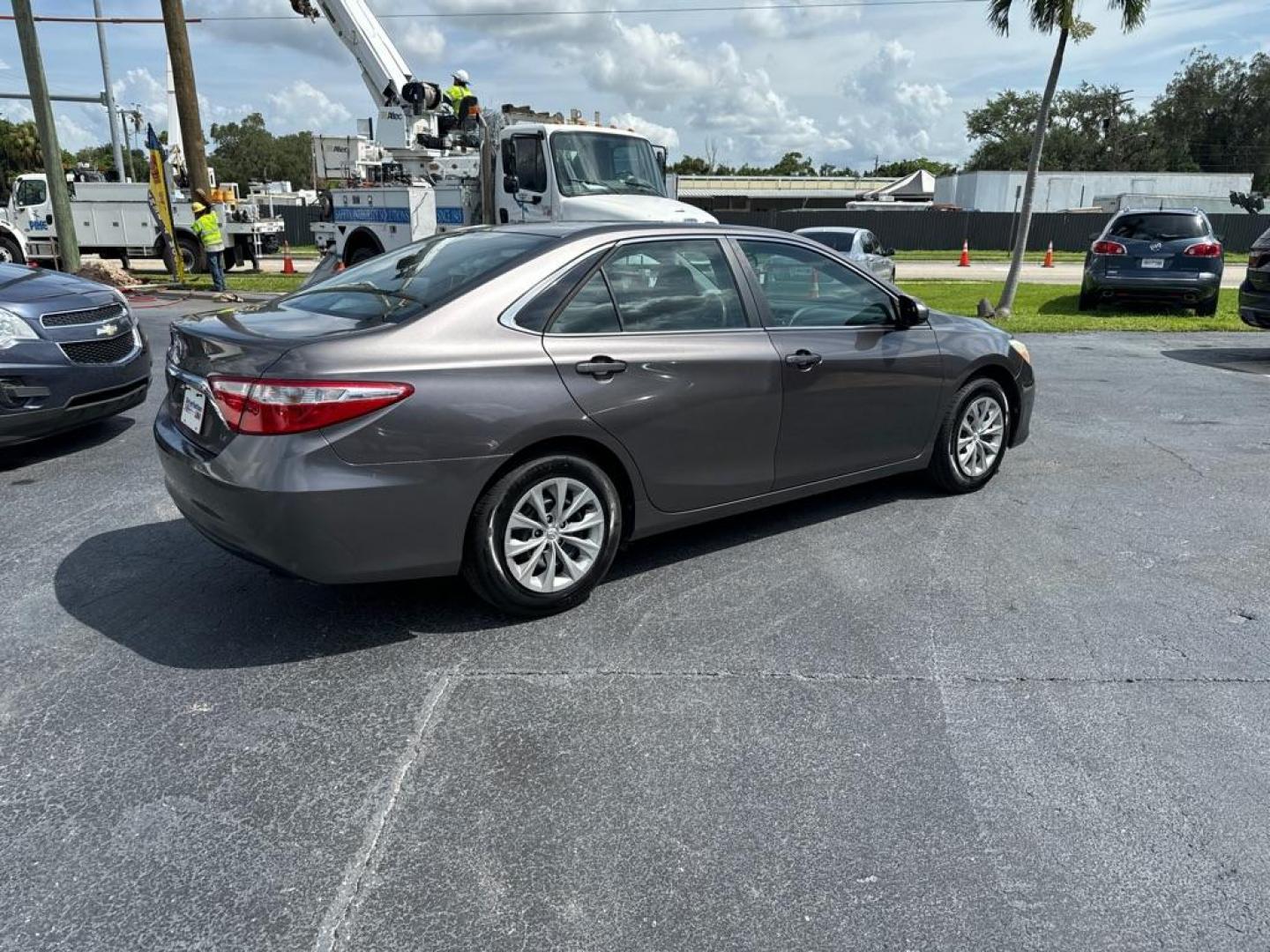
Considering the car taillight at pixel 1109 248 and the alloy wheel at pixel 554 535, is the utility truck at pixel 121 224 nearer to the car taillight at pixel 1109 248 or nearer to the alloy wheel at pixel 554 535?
the car taillight at pixel 1109 248

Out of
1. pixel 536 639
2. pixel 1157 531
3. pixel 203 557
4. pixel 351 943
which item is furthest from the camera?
pixel 1157 531

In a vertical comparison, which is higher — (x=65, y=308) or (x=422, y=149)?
(x=422, y=149)

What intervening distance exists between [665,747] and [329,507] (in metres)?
1.43

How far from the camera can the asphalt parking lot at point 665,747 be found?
2346 mm

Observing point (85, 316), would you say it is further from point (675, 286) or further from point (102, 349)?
point (675, 286)

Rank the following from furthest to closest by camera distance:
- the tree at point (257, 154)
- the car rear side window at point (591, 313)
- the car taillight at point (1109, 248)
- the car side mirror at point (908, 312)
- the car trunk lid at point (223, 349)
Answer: the tree at point (257, 154) → the car taillight at point (1109, 248) → the car side mirror at point (908, 312) → the car rear side window at point (591, 313) → the car trunk lid at point (223, 349)

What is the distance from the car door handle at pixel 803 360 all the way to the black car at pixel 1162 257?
1216 cm

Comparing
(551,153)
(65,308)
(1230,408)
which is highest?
(551,153)

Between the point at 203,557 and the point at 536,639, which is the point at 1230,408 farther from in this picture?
the point at 203,557

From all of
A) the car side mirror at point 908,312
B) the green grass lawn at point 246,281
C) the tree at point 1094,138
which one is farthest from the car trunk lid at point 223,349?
the tree at point 1094,138

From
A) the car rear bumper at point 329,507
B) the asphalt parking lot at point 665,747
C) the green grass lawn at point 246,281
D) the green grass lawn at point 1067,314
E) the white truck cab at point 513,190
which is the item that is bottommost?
the green grass lawn at point 1067,314

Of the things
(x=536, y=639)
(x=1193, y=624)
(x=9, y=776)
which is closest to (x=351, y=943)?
(x=9, y=776)

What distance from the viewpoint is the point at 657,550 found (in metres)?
4.77

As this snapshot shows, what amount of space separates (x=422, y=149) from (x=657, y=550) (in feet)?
46.3
